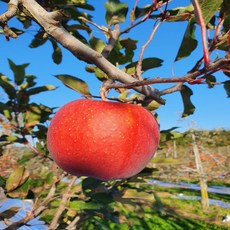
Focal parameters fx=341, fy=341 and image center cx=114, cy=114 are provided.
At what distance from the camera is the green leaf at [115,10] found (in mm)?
1281

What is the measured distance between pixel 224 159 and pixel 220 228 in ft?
38.7

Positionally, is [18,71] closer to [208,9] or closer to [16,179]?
[16,179]

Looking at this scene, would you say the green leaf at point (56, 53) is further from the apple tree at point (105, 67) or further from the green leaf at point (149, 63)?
the green leaf at point (149, 63)

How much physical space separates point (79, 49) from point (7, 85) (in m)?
1.46

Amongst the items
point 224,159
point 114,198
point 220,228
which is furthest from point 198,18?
point 224,159

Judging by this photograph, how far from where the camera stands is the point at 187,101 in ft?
3.74

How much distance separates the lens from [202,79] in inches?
24.0

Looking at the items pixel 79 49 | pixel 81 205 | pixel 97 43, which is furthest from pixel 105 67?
pixel 81 205

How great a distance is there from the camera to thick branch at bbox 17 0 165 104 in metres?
0.75

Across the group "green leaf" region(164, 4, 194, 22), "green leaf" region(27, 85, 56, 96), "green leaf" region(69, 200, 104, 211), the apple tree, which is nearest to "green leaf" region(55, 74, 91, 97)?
the apple tree

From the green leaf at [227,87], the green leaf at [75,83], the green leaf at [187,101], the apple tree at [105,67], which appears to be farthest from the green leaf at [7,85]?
the green leaf at [227,87]

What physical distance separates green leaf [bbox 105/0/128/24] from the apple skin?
0.46 meters

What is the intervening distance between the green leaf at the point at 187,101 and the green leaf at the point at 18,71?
4.16 feet

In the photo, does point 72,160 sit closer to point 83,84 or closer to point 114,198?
point 83,84
